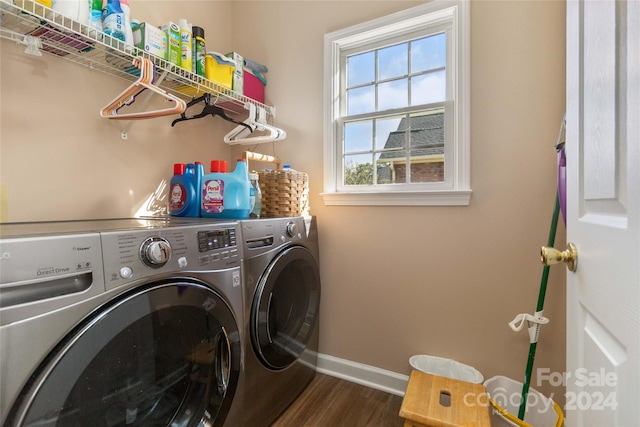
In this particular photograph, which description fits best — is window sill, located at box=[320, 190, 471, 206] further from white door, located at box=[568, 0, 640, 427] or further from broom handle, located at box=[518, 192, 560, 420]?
white door, located at box=[568, 0, 640, 427]

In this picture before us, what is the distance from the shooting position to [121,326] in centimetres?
74

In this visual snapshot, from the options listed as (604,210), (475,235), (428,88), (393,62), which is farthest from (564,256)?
(393,62)

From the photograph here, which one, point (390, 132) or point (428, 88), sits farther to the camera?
point (390, 132)

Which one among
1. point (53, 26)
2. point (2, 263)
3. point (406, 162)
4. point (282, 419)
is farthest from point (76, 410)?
point (406, 162)

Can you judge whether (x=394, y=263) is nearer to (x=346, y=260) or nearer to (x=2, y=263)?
(x=346, y=260)

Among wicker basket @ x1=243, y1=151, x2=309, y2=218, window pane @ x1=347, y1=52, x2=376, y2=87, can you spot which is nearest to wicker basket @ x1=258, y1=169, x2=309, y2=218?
wicker basket @ x1=243, y1=151, x2=309, y2=218

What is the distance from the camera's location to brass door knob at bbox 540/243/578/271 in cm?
68

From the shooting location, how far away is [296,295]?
161cm

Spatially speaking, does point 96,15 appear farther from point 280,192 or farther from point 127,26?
point 280,192

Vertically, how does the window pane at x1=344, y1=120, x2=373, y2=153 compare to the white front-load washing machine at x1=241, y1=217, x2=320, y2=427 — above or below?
above

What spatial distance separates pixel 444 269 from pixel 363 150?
0.85 m

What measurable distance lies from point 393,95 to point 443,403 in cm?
161

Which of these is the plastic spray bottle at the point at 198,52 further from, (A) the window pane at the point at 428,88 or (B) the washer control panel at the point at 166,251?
(A) the window pane at the point at 428,88

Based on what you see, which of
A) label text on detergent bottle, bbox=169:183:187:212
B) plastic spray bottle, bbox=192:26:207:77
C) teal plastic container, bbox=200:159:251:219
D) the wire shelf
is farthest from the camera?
plastic spray bottle, bbox=192:26:207:77
